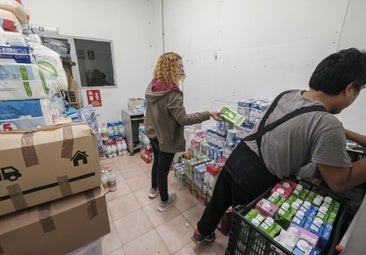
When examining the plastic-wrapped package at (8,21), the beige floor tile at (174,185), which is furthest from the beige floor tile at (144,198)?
the plastic-wrapped package at (8,21)

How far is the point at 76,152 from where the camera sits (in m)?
0.77

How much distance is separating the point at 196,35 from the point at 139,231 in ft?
7.60

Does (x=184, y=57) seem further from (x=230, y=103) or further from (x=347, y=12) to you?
(x=347, y=12)

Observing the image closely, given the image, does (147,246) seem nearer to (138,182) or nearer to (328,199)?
(138,182)

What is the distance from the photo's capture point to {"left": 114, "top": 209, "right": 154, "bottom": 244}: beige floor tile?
1.49 meters

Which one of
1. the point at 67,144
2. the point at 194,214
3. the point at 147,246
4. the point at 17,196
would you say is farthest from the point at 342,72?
the point at 147,246

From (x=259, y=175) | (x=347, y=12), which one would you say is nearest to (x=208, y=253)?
(x=259, y=175)

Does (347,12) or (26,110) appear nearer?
(26,110)

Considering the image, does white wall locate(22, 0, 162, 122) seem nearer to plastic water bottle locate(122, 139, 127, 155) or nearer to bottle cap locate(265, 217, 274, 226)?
plastic water bottle locate(122, 139, 127, 155)

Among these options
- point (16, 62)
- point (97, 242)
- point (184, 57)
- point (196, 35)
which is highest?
point (196, 35)

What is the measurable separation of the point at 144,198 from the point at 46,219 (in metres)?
1.27

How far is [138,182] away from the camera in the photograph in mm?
2240

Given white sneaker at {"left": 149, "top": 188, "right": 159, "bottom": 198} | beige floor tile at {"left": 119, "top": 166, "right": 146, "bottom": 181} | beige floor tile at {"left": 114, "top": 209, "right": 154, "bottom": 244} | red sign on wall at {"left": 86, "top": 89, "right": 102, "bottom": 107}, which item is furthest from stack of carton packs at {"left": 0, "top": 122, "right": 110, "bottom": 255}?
red sign on wall at {"left": 86, "top": 89, "right": 102, "bottom": 107}

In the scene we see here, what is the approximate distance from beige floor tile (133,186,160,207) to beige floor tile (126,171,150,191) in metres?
0.07
